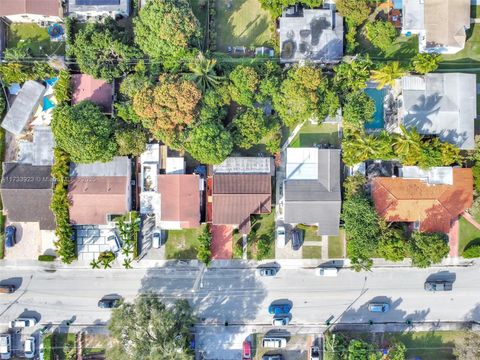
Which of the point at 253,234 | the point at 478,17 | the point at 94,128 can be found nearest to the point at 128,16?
the point at 94,128

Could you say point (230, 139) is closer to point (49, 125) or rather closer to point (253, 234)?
point (253, 234)

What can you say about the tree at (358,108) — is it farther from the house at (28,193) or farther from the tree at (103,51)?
the house at (28,193)

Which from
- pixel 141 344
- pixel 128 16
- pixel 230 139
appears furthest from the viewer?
pixel 128 16

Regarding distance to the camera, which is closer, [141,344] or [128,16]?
[141,344]

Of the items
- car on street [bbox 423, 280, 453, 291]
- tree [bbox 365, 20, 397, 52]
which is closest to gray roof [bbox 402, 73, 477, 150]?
tree [bbox 365, 20, 397, 52]

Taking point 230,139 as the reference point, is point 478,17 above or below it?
above

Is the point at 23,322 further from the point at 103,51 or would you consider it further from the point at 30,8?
the point at 30,8
